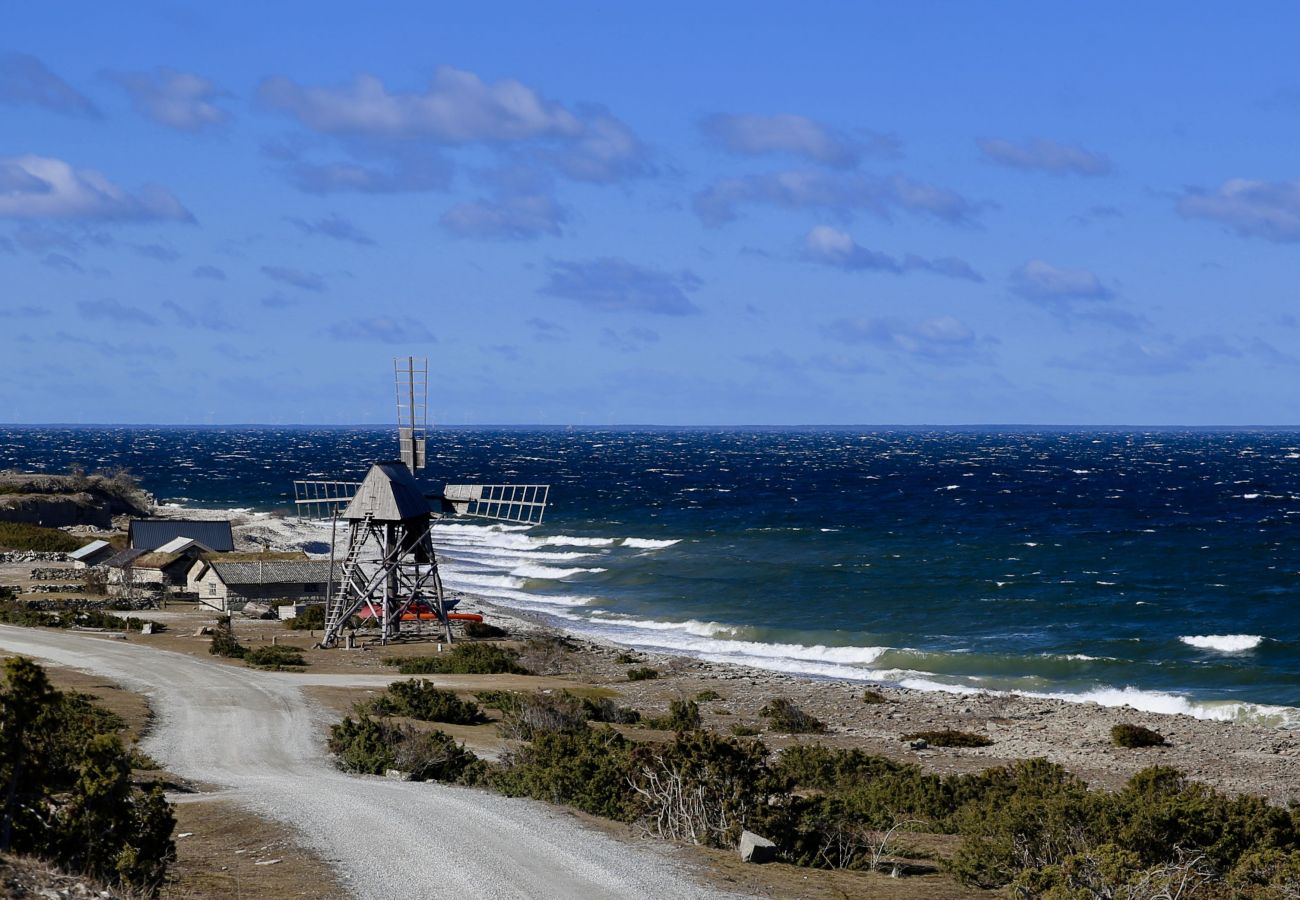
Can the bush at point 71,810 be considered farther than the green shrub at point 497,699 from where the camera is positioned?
No

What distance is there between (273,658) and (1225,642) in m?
36.7

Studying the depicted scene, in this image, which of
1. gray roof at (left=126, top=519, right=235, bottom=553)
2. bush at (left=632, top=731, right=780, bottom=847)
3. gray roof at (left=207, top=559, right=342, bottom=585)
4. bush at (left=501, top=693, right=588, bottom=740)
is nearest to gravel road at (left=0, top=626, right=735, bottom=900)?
bush at (left=632, top=731, right=780, bottom=847)

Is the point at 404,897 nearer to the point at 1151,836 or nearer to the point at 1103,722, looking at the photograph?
the point at 1151,836

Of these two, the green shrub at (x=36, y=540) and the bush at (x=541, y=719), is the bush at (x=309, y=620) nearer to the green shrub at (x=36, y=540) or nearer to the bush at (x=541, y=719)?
the bush at (x=541, y=719)

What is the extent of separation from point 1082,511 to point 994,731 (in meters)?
82.3

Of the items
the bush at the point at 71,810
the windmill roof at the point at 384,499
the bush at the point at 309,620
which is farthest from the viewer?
the bush at the point at 309,620

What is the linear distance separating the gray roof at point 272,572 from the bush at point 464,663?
1706 centimetres

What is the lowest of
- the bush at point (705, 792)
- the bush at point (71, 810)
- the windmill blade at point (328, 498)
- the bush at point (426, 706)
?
the bush at point (426, 706)

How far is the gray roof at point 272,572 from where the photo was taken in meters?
60.8

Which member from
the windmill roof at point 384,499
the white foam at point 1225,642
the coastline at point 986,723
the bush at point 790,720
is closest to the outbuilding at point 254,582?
the windmill roof at point 384,499

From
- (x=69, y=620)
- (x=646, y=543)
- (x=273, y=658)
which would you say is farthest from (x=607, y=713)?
(x=646, y=543)

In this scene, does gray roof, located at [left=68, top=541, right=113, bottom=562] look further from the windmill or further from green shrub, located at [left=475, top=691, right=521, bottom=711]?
green shrub, located at [left=475, top=691, right=521, bottom=711]

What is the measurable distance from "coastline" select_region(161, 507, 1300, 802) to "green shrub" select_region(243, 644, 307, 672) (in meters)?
9.70

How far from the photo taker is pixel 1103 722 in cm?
3928
